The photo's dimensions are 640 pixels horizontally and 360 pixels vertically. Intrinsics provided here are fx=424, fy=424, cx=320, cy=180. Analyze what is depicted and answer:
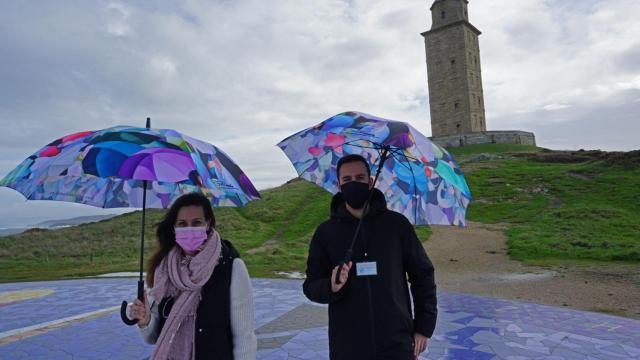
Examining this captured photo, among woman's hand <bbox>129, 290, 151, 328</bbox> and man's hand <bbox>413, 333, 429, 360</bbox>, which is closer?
woman's hand <bbox>129, 290, 151, 328</bbox>

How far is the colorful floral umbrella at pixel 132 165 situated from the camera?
9.50 ft

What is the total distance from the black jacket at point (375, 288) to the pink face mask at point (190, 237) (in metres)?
0.78

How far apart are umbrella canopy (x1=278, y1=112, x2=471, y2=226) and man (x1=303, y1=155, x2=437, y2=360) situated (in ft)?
2.42

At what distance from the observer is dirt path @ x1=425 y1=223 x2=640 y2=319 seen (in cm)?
967

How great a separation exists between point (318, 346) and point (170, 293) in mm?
4513

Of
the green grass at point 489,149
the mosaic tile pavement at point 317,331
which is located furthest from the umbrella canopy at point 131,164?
the green grass at point 489,149

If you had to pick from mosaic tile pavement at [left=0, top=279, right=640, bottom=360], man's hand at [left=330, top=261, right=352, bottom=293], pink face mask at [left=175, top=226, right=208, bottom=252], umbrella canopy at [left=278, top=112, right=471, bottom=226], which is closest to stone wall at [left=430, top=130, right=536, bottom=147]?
mosaic tile pavement at [left=0, top=279, right=640, bottom=360]

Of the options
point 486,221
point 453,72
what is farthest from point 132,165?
point 453,72

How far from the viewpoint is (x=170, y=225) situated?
295 centimetres

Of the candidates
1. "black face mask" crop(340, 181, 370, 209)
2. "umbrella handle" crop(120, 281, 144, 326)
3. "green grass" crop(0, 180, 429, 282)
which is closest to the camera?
"umbrella handle" crop(120, 281, 144, 326)

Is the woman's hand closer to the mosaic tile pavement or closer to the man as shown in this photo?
the man

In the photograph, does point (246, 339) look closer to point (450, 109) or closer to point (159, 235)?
point (159, 235)

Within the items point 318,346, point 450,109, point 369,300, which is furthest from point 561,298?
point 450,109

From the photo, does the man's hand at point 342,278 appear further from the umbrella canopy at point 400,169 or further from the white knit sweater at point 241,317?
the umbrella canopy at point 400,169
